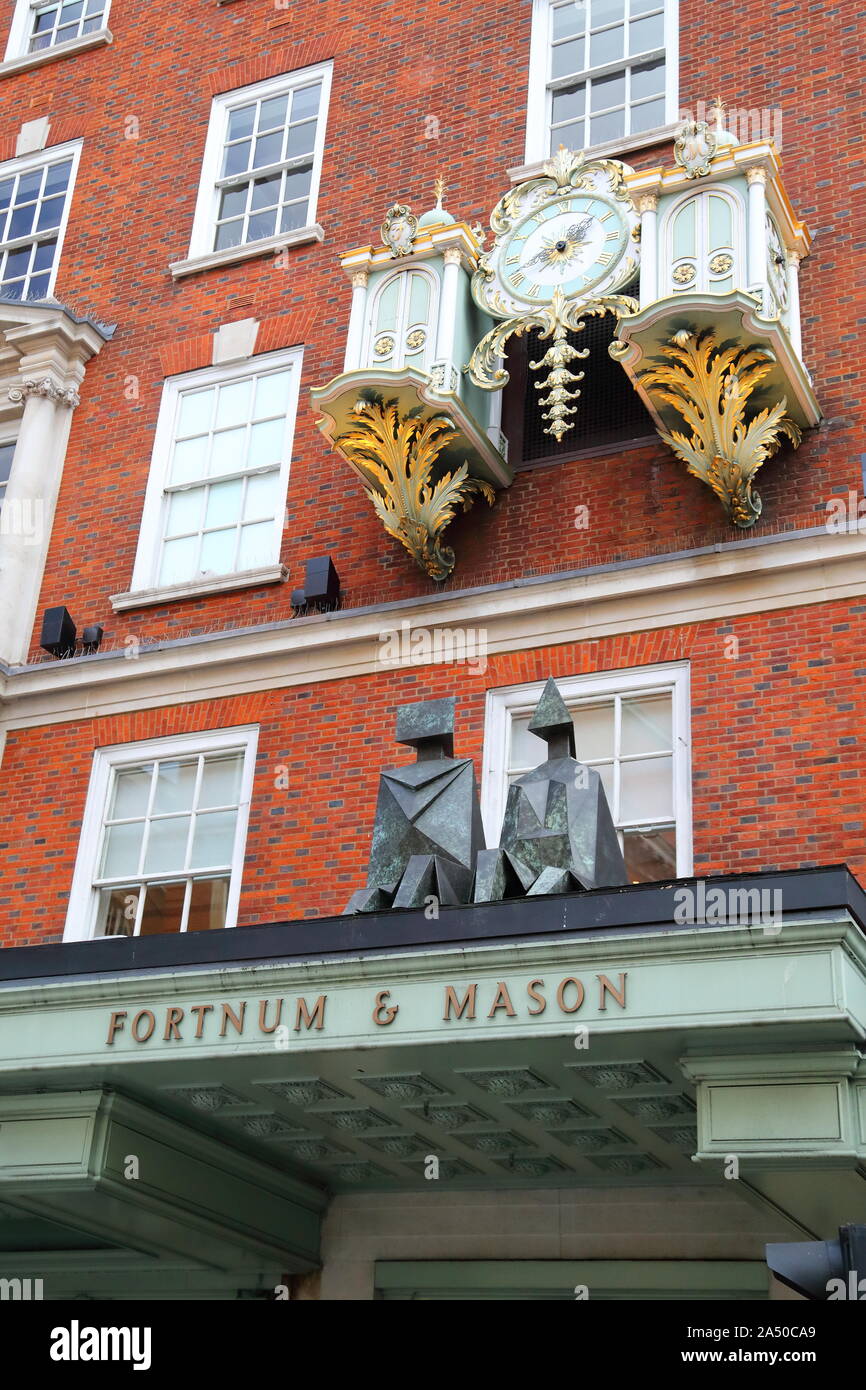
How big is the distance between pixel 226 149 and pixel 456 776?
31.9 feet

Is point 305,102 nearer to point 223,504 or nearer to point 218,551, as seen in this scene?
point 223,504

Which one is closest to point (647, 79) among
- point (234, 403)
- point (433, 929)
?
point (234, 403)

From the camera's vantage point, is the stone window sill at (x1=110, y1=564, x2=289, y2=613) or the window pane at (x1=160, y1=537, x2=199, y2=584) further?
the window pane at (x1=160, y1=537, x2=199, y2=584)

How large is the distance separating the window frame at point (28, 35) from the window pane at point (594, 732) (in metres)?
11.2

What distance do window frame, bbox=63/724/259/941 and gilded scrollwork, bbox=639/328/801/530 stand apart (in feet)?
14.5

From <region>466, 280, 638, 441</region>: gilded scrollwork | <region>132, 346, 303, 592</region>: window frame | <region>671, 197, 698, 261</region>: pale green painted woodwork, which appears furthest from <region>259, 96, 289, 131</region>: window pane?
<region>671, 197, 698, 261</region>: pale green painted woodwork

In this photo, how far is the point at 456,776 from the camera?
10922mm

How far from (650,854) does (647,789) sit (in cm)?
54

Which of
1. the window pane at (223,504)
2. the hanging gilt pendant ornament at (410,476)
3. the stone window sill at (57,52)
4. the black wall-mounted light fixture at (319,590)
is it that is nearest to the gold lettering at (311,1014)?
the hanging gilt pendant ornament at (410,476)

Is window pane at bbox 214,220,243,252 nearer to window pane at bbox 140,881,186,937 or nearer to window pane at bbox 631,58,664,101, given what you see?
window pane at bbox 631,58,664,101

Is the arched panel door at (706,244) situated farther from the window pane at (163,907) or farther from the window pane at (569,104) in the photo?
the window pane at (163,907)

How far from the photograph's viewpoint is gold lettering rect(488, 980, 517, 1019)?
9133 millimetres

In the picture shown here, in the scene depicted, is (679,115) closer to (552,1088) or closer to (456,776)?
(456,776)

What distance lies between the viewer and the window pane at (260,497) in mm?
15461
